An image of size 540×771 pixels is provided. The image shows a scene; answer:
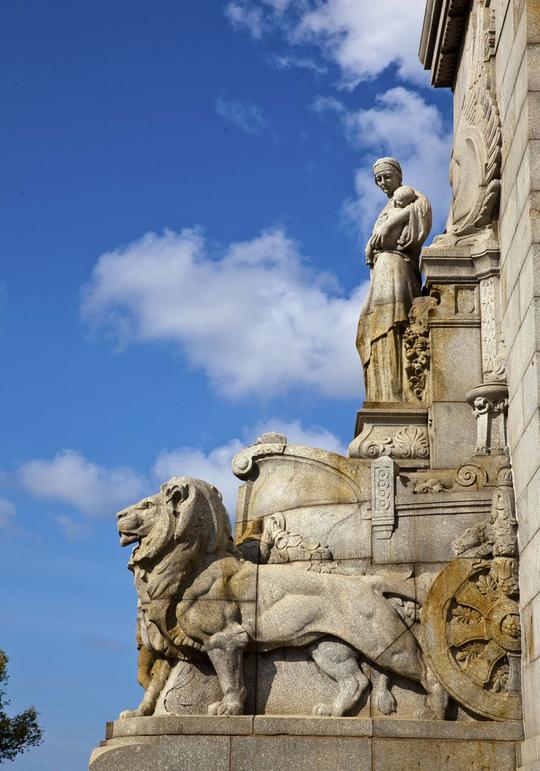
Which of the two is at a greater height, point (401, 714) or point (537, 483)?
point (537, 483)

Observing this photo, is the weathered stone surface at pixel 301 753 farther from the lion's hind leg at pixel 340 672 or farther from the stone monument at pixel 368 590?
the lion's hind leg at pixel 340 672

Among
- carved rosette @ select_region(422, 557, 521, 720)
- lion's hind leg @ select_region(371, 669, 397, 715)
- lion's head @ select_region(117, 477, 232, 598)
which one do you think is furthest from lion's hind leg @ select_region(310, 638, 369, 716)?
lion's head @ select_region(117, 477, 232, 598)

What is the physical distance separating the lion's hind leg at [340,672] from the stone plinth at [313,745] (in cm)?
21

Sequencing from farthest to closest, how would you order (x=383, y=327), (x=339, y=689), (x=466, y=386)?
(x=383, y=327) < (x=466, y=386) < (x=339, y=689)

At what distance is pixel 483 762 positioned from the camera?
418 inches

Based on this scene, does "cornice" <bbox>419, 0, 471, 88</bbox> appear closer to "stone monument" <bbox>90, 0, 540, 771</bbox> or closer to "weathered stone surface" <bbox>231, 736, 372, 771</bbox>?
"stone monument" <bbox>90, 0, 540, 771</bbox>

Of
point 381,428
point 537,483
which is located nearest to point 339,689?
point 537,483

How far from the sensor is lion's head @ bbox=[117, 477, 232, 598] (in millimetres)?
11664

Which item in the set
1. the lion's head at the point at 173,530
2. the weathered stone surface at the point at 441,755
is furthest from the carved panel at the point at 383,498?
the weathered stone surface at the point at 441,755

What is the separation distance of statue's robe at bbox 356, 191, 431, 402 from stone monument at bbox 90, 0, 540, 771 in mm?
905

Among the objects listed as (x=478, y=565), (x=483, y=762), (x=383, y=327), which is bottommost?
(x=483, y=762)

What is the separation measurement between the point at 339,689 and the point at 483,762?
1.53 meters

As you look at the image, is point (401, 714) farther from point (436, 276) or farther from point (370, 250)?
point (370, 250)

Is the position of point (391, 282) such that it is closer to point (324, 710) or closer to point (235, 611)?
point (235, 611)
